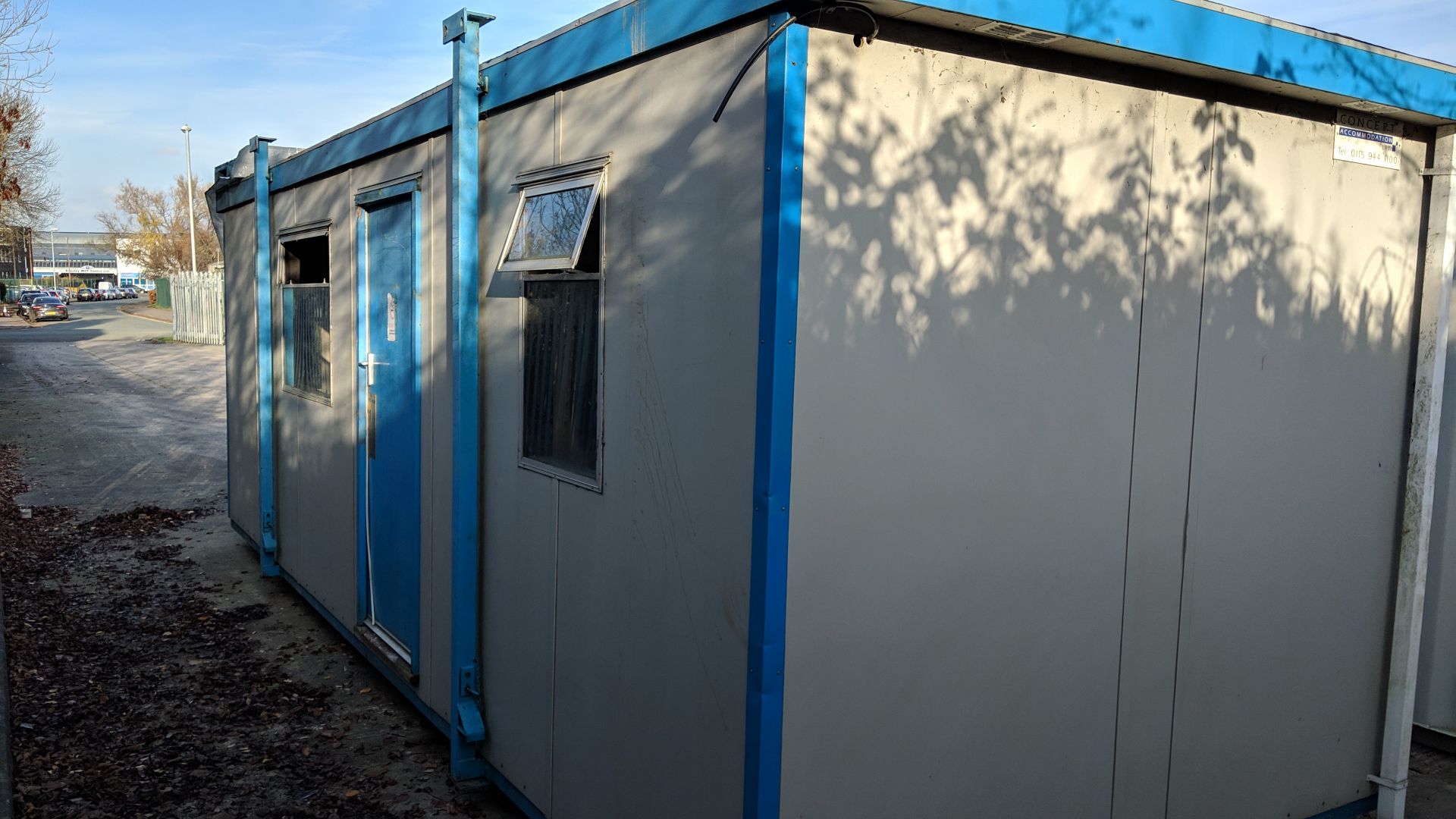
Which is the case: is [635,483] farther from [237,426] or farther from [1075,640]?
[237,426]

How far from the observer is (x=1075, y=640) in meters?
3.54

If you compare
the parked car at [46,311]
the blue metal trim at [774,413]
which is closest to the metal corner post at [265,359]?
the blue metal trim at [774,413]

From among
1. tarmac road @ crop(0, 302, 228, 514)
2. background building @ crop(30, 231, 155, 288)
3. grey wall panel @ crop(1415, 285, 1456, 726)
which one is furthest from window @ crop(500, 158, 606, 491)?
background building @ crop(30, 231, 155, 288)

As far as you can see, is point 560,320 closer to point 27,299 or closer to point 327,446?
point 327,446

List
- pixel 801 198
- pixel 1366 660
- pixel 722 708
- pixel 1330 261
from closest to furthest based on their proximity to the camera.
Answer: pixel 801 198 < pixel 722 708 < pixel 1330 261 < pixel 1366 660

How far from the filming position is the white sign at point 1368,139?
4102 mm

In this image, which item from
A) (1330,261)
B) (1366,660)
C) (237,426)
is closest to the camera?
(1330,261)

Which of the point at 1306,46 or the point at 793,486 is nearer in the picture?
the point at 793,486

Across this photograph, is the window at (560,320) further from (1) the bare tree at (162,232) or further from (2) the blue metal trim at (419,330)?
(1) the bare tree at (162,232)

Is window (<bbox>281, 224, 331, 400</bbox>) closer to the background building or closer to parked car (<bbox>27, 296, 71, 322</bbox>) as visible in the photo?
parked car (<bbox>27, 296, 71, 322</bbox>)

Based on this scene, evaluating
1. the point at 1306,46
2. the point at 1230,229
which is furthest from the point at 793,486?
the point at 1306,46

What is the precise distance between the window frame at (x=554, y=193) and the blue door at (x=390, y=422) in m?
1.25

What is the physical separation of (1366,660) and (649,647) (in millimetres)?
3050

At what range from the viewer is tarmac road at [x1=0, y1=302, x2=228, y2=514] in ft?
37.2
